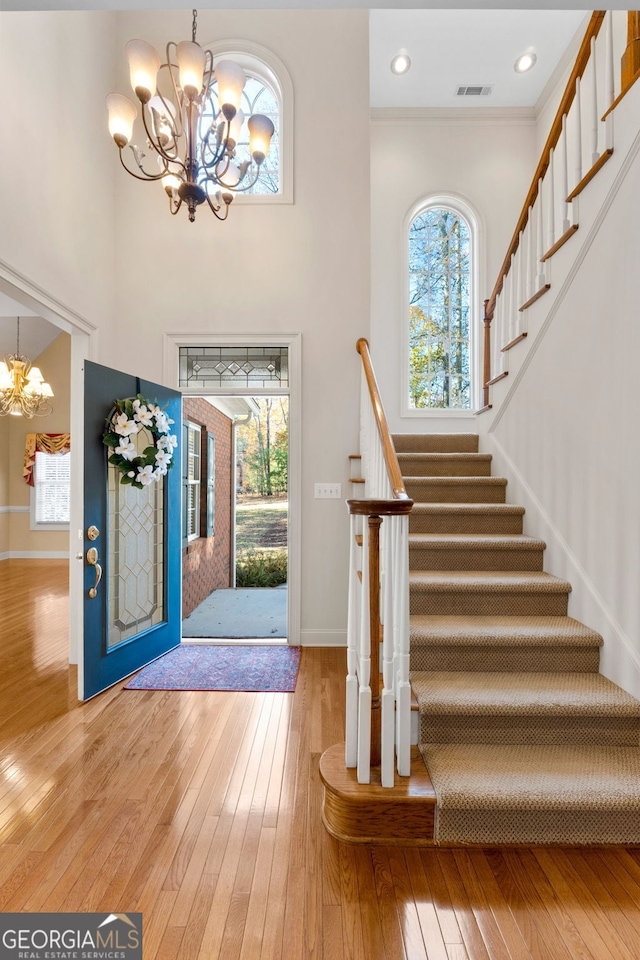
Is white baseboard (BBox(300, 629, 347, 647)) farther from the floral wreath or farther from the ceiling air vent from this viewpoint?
the ceiling air vent

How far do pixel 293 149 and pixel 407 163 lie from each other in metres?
1.99

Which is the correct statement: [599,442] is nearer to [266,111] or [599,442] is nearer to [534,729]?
[534,729]

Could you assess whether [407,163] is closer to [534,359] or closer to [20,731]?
[534,359]

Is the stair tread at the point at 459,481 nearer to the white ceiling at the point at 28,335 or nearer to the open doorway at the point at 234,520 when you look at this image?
the open doorway at the point at 234,520

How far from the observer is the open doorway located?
5.79 m

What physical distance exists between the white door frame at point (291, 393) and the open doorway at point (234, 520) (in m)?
0.40

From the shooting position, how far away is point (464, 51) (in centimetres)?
494

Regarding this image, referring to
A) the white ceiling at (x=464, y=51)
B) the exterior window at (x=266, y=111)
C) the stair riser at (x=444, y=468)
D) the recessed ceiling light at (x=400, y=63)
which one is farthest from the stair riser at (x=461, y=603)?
the recessed ceiling light at (x=400, y=63)

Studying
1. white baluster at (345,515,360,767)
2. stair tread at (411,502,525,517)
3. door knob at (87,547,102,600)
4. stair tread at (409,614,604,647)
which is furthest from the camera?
stair tread at (411,502,525,517)

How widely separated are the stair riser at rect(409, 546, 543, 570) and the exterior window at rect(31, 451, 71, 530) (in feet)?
24.1

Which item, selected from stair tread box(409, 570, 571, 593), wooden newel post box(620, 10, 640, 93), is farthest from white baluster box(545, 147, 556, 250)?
stair tread box(409, 570, 571, 593)

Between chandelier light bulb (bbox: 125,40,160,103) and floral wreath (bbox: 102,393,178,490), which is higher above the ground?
chandelier light bulb (bbox: 125,40,160,103)

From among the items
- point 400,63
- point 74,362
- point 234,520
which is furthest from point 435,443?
point 234,520

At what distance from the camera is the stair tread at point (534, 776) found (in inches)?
71.0
